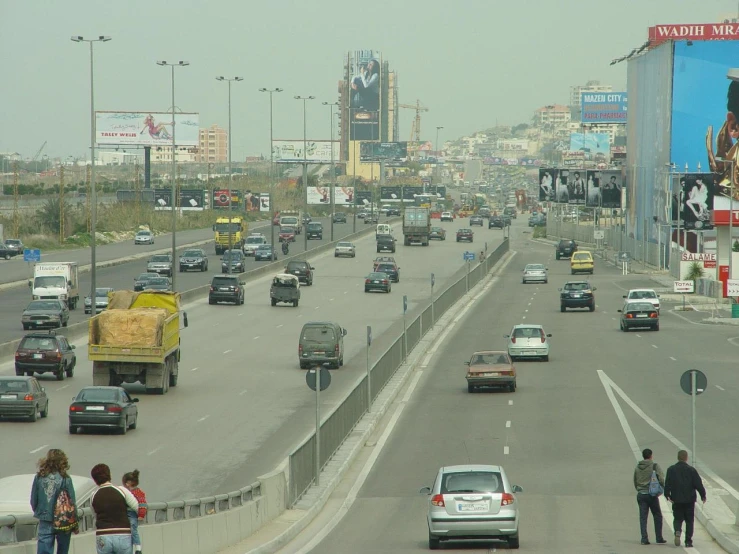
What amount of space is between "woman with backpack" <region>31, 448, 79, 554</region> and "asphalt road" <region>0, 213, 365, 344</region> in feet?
136

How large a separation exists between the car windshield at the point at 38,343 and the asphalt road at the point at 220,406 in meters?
1.13

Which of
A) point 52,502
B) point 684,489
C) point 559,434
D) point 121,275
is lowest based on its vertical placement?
point 121,275

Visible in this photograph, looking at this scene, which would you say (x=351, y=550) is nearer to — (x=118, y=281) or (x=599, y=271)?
(x=118, y=281)

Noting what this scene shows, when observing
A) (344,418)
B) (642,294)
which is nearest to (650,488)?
(344,418)

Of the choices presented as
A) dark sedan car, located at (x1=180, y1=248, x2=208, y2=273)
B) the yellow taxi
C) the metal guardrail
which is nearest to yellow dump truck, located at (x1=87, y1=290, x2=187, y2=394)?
the metal guardrail

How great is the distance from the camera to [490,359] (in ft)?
137

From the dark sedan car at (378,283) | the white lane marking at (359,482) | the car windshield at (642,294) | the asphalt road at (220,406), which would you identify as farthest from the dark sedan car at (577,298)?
the white lane marking at (359,482)

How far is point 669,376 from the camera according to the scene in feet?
144

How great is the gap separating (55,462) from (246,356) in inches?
1464

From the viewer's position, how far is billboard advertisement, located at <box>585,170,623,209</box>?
136 meters

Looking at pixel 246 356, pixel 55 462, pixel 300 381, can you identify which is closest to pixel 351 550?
pixel 55 462

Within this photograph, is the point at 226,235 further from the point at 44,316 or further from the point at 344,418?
the point at 344,418

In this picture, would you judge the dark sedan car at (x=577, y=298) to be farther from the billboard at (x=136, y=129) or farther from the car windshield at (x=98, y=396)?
the billboard at (x=136, y=129)

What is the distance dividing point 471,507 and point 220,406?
18.9 meters
